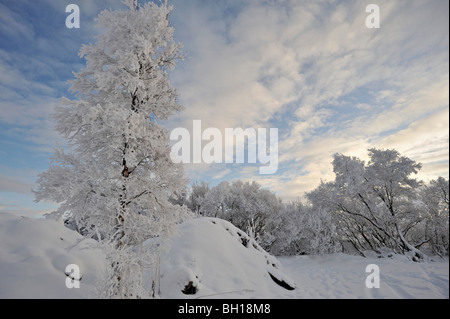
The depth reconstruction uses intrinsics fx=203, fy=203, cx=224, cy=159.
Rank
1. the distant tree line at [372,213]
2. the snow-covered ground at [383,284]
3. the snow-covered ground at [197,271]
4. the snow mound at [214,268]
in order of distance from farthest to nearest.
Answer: the distant tree line at [372,213], the snow-covered ground at [383,284], the snow mound at [214,268], the snow-covered ground at [197,271]

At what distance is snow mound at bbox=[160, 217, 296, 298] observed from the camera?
6297 mm

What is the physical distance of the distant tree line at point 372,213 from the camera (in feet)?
47.3

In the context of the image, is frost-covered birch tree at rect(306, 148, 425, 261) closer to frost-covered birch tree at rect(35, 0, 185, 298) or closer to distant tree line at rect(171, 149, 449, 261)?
distant tree line at rect(171, 149, 449, 261)

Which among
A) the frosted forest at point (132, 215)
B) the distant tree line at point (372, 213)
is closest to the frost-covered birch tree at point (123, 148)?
the frosted forest at point (132, 215)

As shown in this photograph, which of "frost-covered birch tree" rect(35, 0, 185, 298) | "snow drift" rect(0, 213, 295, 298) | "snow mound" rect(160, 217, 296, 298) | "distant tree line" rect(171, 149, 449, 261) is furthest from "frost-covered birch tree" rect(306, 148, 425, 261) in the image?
"frost-covered birch tree" rect(35, 0, 185, 298)

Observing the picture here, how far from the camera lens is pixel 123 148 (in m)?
5.58

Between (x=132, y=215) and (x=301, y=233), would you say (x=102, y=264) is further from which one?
(x=301, y=233)

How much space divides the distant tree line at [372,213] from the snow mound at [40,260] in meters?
5.74

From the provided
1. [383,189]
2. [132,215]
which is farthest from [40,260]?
[383,189]

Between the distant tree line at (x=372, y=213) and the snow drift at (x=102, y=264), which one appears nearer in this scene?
the snow drift at (x=102, y=264)

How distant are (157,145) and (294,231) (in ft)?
56.7

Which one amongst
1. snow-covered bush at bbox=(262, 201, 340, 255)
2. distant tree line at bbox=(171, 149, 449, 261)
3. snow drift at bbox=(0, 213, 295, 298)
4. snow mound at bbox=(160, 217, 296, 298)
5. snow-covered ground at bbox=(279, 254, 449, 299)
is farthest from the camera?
snow-covered bush at bbox=(262, 201, 340, 255)

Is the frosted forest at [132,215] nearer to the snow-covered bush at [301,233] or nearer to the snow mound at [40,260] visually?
the snow mound at [40,260]
